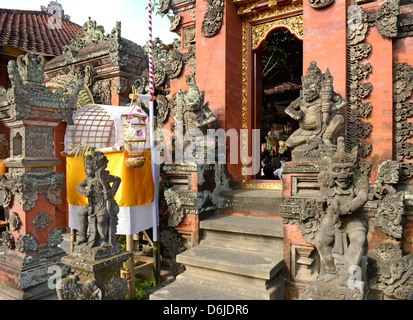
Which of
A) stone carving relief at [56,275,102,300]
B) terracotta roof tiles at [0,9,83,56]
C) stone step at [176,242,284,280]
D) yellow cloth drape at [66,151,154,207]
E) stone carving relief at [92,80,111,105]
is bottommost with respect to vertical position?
stone carving relief at [56,275,102,300]

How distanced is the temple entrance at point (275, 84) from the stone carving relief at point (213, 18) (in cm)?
143

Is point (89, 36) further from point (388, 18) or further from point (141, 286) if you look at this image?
point (388, 18)

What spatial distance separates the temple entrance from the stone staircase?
296 cm

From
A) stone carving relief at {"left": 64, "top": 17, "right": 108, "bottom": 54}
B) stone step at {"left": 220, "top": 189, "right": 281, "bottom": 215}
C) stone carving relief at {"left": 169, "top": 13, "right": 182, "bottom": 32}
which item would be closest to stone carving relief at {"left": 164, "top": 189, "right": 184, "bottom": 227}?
stone step at {"left": 220, "top": 189, "right": 281, "bottom": 215}

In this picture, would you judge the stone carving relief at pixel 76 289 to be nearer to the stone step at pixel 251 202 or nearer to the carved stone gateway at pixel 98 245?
the carved stone gateway at pixel 98 245

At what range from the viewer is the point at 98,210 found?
449 centimetres

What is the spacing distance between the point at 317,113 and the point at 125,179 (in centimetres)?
369

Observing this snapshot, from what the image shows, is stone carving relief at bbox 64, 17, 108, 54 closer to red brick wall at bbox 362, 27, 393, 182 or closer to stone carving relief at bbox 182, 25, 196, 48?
stone carving relief at bbox 182, 25, 196, 48

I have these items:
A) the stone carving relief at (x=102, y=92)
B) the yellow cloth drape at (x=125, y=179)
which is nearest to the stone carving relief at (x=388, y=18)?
the yellow cloth drape at (x=125, y=179)

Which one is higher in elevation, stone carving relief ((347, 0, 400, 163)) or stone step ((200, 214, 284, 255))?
stone carving relief ((347, 0, 400, 163))

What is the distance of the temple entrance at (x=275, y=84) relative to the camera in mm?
10547

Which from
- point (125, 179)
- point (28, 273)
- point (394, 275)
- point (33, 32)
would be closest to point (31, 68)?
point (125, 179)

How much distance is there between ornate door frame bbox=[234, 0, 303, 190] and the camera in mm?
7008

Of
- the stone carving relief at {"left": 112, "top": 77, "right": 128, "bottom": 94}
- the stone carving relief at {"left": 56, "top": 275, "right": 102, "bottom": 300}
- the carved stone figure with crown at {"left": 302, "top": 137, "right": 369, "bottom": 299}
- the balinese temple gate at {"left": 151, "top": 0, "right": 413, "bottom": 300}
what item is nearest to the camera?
the carved stone figure with crown at {"left": 302, "top": 137, "right": 369, "bottom": 299}
